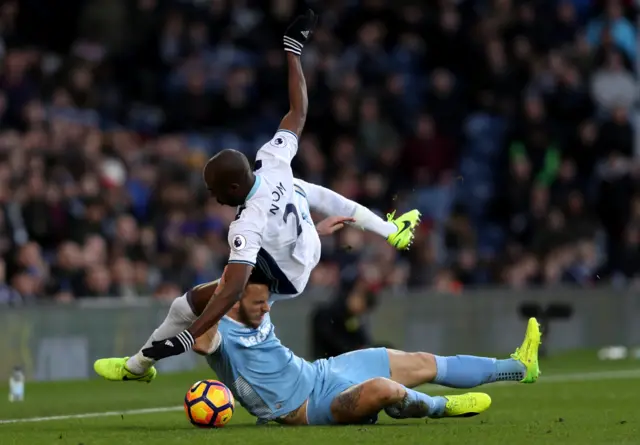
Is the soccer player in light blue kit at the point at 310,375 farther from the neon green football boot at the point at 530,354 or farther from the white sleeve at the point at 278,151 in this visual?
the white sleeve at the point at 278,151

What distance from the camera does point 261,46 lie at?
23.4 m

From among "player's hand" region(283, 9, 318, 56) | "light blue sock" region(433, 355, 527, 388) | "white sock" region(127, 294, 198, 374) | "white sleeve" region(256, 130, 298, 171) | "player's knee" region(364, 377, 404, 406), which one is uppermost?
"player's hand" region(283, 9, 318, 56)

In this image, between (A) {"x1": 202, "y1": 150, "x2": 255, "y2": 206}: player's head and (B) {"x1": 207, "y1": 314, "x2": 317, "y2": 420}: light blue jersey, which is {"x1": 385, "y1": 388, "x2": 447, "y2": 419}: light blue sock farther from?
(A) {"x1": 202, "y1": 150, "x2": 255, "y2": 206}: player's head

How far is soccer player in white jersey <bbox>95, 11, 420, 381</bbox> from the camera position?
10.1 meters

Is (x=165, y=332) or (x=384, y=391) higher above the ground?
(x=165, y=332)

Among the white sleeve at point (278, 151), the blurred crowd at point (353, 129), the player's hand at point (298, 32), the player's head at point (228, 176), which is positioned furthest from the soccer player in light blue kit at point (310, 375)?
the blurred crowd at point (353, 129)

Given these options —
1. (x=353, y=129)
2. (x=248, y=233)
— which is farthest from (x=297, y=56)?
(x=353, y=129)

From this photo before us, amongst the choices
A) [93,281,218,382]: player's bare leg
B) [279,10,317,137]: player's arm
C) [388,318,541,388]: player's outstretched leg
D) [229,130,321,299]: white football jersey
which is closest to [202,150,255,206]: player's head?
[229,130,321,299]: white football jersey

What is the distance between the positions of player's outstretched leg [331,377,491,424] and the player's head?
61.1 inches

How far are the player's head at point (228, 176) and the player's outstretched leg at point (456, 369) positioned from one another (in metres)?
1.66

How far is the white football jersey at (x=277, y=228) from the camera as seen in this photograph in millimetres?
10305

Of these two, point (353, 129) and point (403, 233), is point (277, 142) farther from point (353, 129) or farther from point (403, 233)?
point (353, 129)

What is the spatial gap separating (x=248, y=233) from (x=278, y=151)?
996 mm

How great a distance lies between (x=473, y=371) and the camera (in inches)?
429
